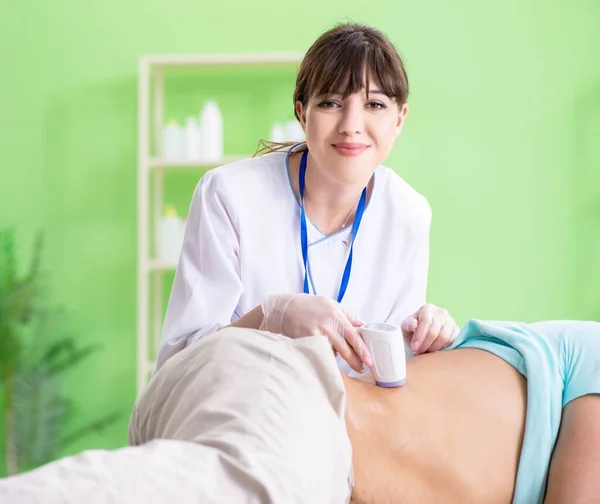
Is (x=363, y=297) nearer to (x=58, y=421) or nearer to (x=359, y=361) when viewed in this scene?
(x=359, y=361)

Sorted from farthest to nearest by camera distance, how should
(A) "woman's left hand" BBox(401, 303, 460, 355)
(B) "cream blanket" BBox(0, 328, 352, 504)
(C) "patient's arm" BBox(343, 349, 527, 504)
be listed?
(A) "woman's left hand" BBox(401, 303, 460, 355) < (C) "patient's arm" BBox(343, 349, 527, 504) < (B) "cream blanket" BBox(0, 328, 352, 504)

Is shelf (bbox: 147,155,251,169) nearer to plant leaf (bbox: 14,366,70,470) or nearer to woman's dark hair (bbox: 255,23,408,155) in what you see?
plant leaf (bbox: 14,366,70,470)

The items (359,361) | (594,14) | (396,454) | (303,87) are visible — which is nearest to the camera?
(396,454)

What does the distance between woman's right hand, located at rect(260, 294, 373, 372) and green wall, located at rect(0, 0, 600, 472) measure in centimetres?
212

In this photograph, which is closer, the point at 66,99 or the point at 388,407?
the point at 388,407

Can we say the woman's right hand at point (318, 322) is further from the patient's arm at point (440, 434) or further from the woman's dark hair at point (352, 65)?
the woman's dark hair at point (352, 65)

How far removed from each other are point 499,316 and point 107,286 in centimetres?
173

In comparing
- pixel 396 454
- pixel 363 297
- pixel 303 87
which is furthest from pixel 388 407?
pixel 303 87

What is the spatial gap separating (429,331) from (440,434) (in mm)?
321

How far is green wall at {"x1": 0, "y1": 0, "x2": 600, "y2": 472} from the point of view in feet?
11.2

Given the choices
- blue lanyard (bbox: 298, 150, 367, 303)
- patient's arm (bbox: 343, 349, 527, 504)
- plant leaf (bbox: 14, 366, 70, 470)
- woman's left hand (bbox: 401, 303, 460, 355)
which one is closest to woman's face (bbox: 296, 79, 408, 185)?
blue lanyard (bbox: 298, 150, 367, 303)

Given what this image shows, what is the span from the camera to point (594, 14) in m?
3.40

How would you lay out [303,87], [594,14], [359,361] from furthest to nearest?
[594,14], [303,87], [359,361]

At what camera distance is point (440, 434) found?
3.96 feet
